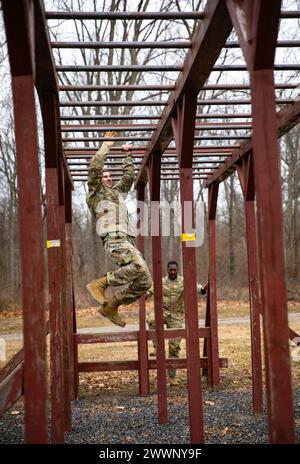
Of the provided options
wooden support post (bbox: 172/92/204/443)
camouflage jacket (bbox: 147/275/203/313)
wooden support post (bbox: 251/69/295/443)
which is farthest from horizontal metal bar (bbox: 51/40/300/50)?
camouflage jacket (bbox: 147/275/203/313)

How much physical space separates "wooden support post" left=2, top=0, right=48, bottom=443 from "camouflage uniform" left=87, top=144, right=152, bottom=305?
9.86 feet

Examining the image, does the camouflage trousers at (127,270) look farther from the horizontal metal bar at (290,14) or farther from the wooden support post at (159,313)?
the horizontal metal bar at (290,14)

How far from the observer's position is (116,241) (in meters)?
6.82

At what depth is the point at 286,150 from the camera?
30656 millimetres

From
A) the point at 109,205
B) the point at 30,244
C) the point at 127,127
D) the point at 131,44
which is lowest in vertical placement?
the point at 30,244

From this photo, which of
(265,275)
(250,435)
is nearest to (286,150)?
(250,435)

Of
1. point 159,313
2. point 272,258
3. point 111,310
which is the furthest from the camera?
point 159,313

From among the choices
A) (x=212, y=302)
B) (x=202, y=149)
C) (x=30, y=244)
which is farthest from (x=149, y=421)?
(x=30, y=244)

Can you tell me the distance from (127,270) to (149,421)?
2.28m

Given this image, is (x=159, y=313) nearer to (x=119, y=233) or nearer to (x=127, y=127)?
(x=119, y=233)

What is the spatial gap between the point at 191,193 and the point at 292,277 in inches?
954

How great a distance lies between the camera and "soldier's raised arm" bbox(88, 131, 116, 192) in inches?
252

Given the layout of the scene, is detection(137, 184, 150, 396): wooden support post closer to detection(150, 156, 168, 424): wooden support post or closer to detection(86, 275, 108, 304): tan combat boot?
detection(150, 156, 168, 424): wooden support post

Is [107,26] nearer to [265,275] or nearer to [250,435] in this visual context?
[250,435]
